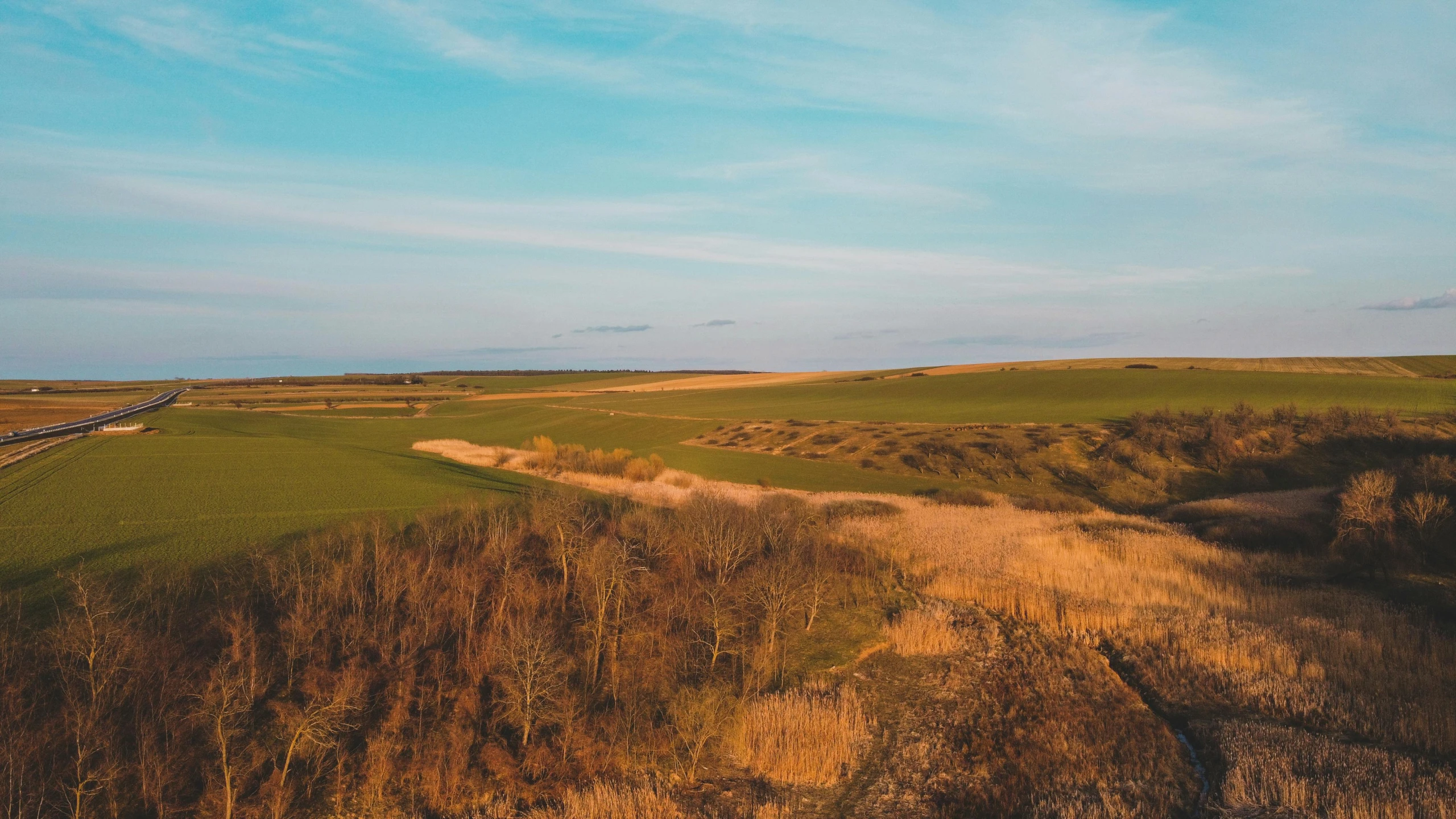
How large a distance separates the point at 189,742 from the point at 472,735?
4.77 m

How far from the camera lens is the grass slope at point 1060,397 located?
6406cm

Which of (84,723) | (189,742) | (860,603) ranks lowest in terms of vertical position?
(860,603)

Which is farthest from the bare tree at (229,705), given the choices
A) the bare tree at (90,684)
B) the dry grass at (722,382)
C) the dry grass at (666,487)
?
the dry grass at (722,382)

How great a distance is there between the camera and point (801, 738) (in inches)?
560

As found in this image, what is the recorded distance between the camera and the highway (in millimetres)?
51662

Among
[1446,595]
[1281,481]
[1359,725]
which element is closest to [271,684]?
[1359,725]

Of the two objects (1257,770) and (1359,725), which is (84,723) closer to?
(1257,770)

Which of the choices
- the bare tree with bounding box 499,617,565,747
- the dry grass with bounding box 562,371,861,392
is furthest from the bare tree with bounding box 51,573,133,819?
the dry grass with bounding box 562,371,861,392

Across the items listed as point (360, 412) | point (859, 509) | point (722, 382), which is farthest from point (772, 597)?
point (722, 382)

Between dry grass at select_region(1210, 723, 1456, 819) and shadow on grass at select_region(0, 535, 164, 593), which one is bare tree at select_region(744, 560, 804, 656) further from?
shadow on grass at select_region(0, 535, 164, 593)

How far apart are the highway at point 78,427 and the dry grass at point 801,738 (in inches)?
2364

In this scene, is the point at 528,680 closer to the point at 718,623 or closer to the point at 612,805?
the point at 612,805

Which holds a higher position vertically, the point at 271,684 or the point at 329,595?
the point at 329,595

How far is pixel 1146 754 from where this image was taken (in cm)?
1300
